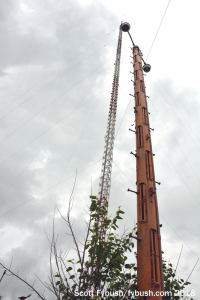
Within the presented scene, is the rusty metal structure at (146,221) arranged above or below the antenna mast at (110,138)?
below

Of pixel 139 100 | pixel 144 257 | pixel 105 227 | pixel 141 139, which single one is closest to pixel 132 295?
pixel 144 257

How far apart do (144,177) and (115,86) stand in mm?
27493

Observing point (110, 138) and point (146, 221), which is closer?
point (146, 221)

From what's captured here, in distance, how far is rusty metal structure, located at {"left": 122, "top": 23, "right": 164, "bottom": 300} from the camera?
5.87m

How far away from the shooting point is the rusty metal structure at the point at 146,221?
19.3ft

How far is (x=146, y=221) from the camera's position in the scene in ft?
22.6

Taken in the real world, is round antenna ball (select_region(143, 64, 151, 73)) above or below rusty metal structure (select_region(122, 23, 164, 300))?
above

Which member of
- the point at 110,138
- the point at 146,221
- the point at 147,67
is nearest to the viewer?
the point at 146,221

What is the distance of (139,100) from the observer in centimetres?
1111

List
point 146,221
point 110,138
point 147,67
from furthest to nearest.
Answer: point 110,138 < point 147,67 < point 146,221

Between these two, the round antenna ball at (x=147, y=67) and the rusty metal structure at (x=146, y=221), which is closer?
the rusty metal structure at (x=146, y=221)

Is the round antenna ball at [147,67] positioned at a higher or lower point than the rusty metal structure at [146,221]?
higher

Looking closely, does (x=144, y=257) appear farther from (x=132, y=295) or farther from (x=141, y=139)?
(x=141, y=139)

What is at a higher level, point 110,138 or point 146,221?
point 110,138
